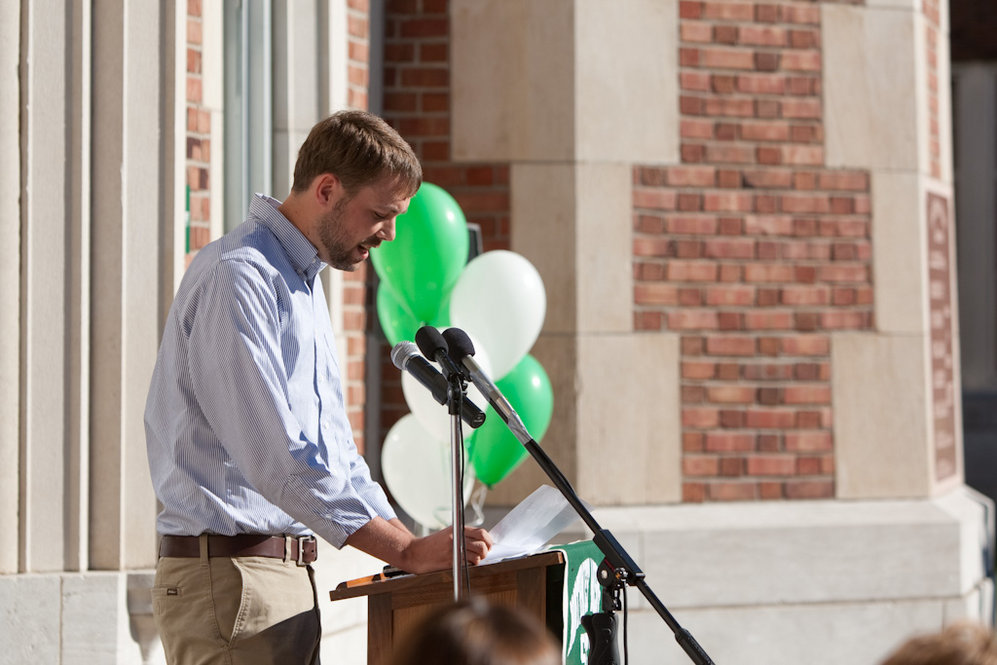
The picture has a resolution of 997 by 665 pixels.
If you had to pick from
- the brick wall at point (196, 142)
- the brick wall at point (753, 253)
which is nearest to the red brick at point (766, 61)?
the brick wall at point (753, 253)

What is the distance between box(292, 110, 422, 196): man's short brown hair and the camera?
7.46ft

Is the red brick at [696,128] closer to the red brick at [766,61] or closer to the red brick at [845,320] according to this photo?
the red brick at [766,61]

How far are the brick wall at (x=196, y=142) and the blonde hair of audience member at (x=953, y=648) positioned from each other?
3.20m

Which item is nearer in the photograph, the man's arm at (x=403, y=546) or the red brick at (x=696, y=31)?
the man's arm at (x=403, y=546)

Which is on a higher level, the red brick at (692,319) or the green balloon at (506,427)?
the red brick at (692,319)

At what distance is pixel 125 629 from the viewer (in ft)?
12.0

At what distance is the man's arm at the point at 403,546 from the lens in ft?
7.09

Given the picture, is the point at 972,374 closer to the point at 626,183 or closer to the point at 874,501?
the point at 874,501

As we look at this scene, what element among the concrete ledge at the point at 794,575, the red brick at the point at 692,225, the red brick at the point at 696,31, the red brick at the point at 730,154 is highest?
the red brick at the point at 696,31

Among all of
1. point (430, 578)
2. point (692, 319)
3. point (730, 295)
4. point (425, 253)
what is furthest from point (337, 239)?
point (730, 295)

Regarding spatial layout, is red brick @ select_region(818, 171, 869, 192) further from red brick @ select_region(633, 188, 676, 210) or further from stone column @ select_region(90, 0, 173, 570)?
stone column @ select_region(90, 0, 173, 570)

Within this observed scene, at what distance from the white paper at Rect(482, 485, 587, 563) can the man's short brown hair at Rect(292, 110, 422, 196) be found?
0.65 meters

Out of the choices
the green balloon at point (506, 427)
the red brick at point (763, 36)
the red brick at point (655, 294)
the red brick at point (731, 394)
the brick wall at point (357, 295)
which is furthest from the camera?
the red brick at point (763, 36)

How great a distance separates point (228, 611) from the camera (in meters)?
2.23
